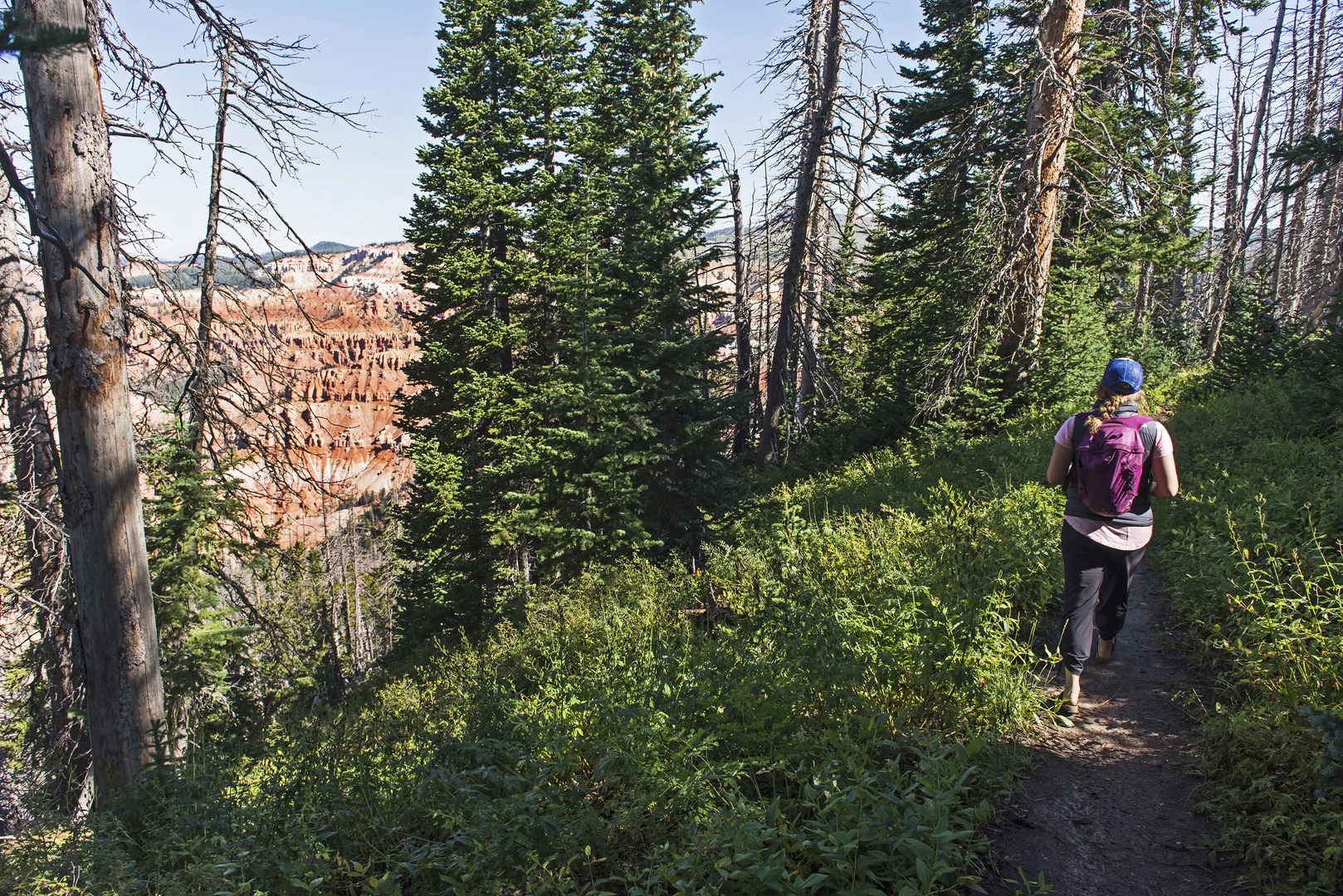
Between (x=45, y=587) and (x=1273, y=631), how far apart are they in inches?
423

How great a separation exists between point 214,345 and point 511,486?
1090cm

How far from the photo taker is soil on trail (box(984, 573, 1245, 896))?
2852mm

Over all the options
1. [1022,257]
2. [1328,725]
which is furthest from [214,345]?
[1022,257]

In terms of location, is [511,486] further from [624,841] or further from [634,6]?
[624,841]

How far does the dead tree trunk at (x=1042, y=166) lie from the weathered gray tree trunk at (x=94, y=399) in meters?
11.1

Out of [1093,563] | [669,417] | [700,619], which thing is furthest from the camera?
[669,417]

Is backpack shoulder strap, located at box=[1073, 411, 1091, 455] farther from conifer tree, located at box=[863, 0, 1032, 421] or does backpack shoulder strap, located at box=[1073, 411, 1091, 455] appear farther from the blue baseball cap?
conifer tree, located at box=[863, 0, 1032, 421]

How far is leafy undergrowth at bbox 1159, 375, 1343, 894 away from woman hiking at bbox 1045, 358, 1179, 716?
674mm

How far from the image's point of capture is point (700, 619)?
7086mm

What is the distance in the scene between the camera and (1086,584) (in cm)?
424

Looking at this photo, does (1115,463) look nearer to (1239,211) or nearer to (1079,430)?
(1079,430)

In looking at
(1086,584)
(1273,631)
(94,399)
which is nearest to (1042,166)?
(1086,584)

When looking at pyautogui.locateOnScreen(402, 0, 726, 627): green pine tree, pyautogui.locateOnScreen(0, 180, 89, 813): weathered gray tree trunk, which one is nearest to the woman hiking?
pyautogui.locateOnScreen(0, 180, 89, 813): weathered gray tree trunk

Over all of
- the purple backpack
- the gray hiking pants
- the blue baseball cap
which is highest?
the blue baseball cap
